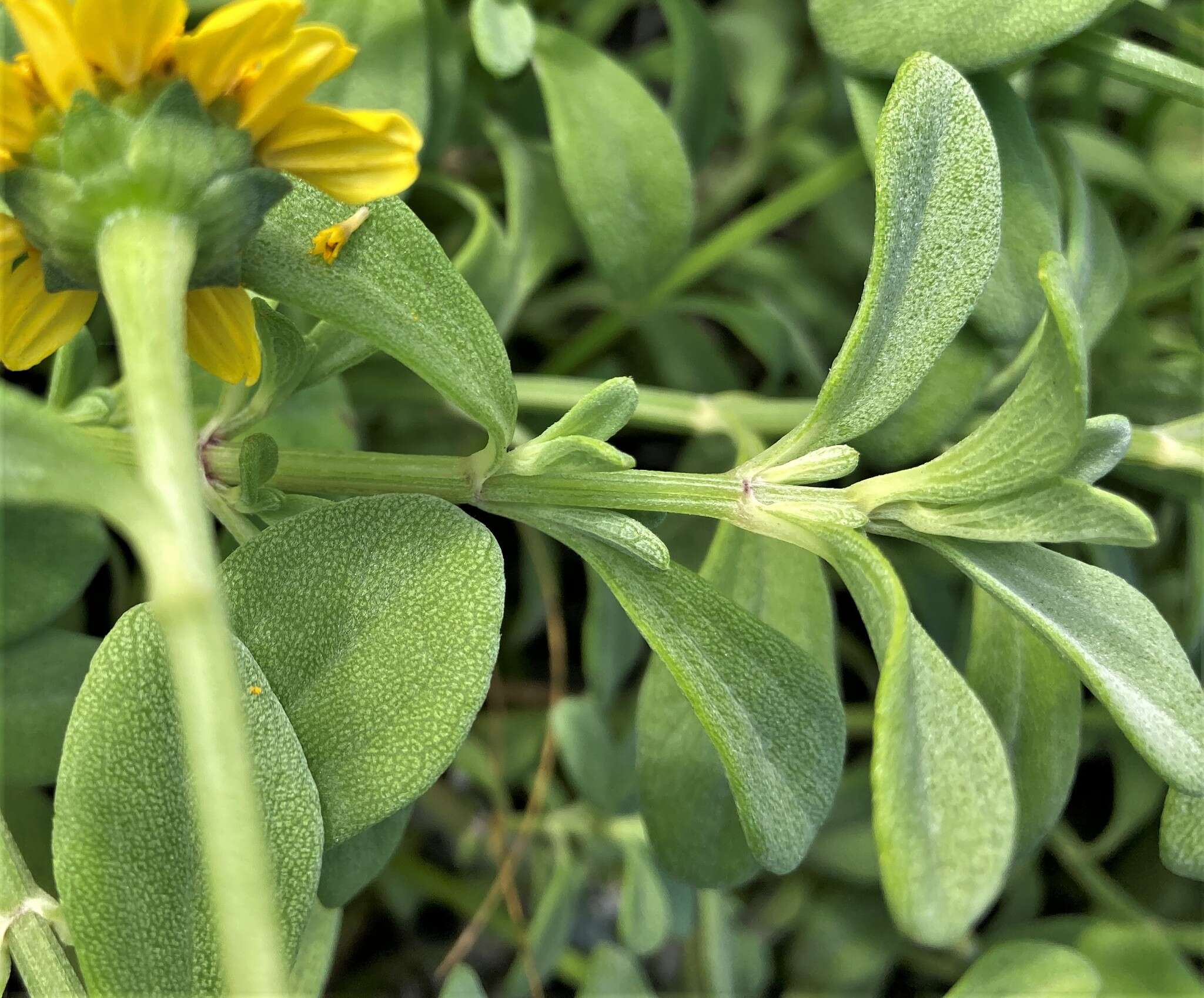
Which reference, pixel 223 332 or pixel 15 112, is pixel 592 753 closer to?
pixel 223 332

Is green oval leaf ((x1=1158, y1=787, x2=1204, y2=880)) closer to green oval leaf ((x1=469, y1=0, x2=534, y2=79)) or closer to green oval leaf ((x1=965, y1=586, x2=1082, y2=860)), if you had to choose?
green oval leaf ((x1=965, y1=586, x2=1082, y2=860))

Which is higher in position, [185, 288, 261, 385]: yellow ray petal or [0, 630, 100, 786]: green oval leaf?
[185, 288, 261, 385]: yellow ray petal

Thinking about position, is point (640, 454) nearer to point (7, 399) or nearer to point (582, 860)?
point (582, 860)

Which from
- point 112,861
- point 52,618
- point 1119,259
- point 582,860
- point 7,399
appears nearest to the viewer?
point 7,399

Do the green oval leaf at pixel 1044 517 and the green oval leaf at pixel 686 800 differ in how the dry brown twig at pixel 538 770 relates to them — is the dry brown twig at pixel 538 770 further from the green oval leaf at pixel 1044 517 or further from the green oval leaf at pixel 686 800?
the green oval leaf at pixel 1044 517

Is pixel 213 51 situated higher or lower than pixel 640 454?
higher

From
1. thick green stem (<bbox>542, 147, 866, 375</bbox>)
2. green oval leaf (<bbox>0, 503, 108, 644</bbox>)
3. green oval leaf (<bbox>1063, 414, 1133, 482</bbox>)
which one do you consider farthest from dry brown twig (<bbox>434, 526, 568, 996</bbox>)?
green oval leaf (<bbox>1063, 414, 1133, 482</bbox>)

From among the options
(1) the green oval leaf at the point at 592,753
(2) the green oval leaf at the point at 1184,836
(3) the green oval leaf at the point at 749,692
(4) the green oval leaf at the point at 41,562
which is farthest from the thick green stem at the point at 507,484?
(1) the green oval leaf at the point at 592,753

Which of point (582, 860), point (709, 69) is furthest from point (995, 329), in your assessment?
point (582, 860)
